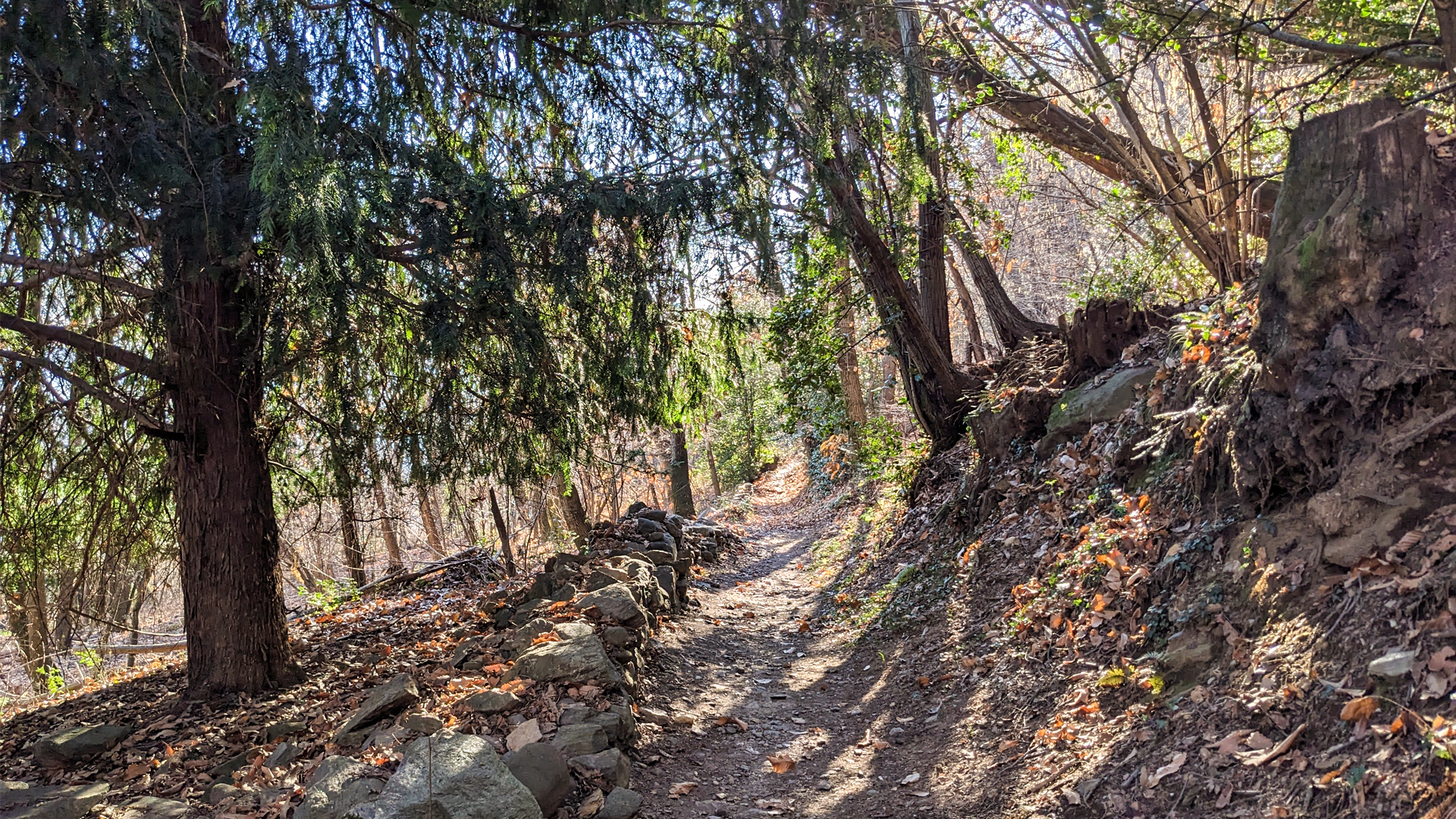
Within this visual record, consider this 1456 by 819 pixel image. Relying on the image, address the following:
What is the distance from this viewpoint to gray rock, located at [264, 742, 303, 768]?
5051mm

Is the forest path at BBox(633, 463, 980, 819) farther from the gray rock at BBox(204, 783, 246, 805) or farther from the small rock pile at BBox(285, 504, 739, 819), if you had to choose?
the gray rock at BBox(204, 783, 246, 805)

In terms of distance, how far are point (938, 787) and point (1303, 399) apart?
2690 millimetres

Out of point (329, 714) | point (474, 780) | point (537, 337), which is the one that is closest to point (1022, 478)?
point (537, 337)

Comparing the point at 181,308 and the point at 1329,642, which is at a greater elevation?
the point at 181,308

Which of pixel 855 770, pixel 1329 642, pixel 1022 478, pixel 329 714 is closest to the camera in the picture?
pixel 1329 642

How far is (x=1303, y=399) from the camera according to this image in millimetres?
4105

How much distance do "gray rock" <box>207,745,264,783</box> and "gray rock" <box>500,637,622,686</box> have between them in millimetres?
1533

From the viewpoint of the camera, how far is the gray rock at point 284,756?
5.05m

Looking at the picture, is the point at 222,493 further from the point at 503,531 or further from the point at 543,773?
the point at 543,773

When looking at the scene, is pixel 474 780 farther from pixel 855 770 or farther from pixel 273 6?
pixel 273 6

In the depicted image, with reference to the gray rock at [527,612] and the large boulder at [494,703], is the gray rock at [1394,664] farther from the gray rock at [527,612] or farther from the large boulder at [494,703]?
the gray rock at [527,612]

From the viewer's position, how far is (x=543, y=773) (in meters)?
4.37

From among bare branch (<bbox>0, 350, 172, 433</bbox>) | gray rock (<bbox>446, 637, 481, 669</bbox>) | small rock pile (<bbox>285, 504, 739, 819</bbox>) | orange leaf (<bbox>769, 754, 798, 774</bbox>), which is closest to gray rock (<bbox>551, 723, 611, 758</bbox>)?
small rock pile (<bbox>285, 504, 739, 819</bbox>)

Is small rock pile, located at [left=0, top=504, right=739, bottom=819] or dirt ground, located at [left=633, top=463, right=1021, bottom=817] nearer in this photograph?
small rock pile, located at [left=0, top=504, right=739, bottom=819]
